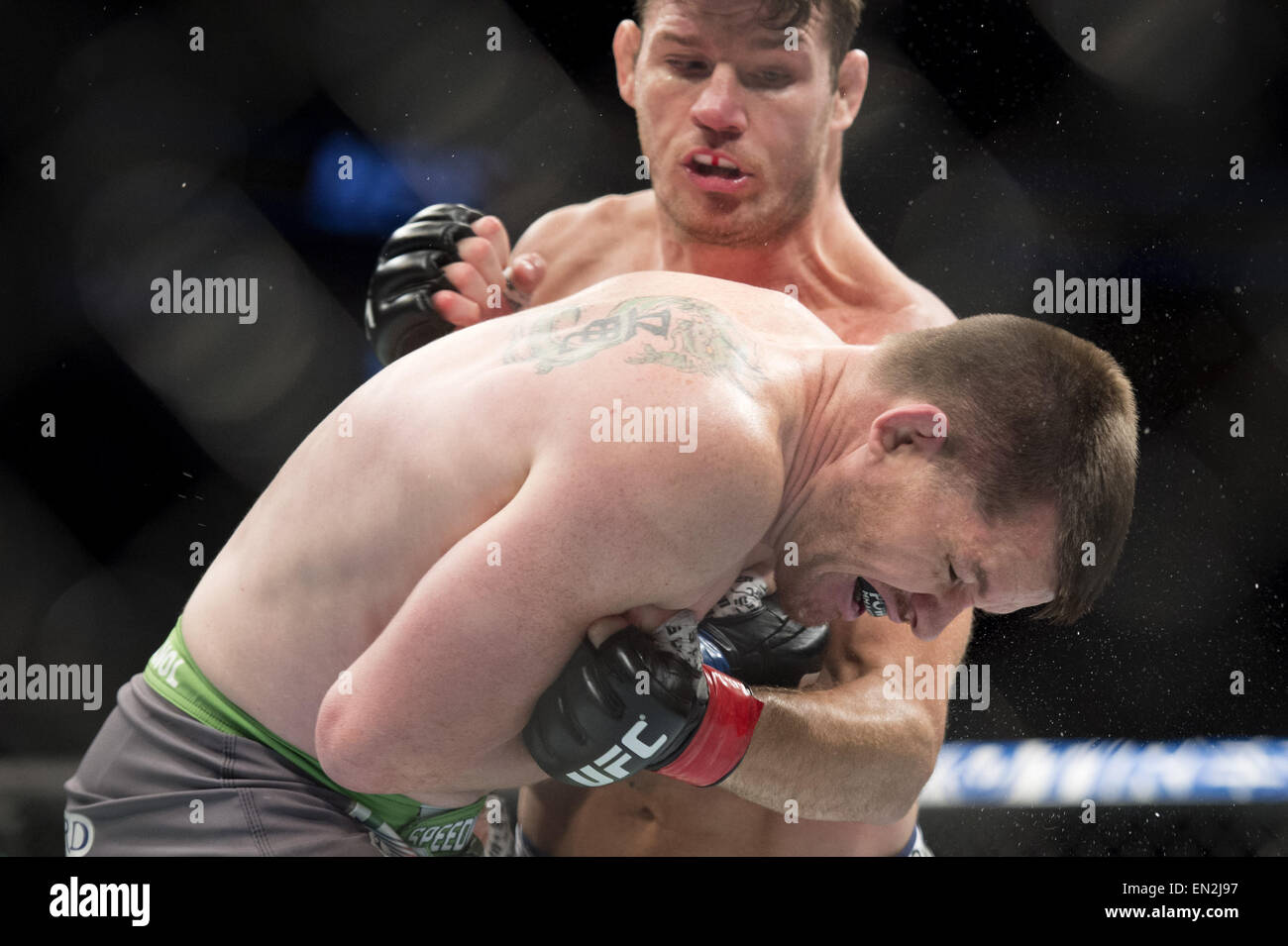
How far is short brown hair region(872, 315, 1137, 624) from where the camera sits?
1547 millimetres

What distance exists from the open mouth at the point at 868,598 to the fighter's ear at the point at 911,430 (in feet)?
0.98

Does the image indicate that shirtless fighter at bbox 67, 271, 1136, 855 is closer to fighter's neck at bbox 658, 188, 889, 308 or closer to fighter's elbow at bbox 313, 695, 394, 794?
fighter's elbow at bbox 313, 695, 394, 794

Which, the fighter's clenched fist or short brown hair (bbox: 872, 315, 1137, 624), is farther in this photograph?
the fighter's clenched fist

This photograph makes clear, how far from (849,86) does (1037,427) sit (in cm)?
109

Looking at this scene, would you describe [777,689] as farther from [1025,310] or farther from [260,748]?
[1025,310]

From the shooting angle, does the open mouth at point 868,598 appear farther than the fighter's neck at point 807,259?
No

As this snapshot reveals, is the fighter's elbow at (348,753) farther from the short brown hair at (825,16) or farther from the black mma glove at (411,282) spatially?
the short brown hair at (825,16)

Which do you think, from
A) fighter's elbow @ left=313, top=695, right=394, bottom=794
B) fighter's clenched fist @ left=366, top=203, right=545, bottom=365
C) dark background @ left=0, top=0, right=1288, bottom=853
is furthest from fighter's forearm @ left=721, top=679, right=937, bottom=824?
fighter's clenched fist @ left=366, top=203, right=545, bottom=365

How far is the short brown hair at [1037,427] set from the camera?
155cm

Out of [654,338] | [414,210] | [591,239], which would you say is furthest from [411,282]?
[654,338]

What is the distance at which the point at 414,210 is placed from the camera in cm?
249

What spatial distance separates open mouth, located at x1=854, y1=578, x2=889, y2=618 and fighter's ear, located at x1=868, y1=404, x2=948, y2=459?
30 centimetres

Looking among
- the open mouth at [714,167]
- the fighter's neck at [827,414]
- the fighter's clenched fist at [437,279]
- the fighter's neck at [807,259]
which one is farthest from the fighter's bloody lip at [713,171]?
the fighter's neck at [827,414]
